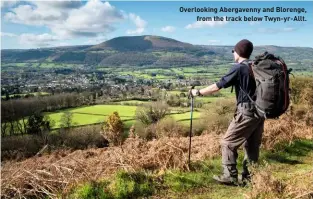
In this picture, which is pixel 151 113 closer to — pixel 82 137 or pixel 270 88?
pixel 82 137

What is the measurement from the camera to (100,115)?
65.3 metres

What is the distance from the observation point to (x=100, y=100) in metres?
82.8

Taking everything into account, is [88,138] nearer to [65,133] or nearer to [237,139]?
[65,133]

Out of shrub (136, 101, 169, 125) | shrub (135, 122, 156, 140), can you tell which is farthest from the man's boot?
shrub (136, 101, 169, 125)

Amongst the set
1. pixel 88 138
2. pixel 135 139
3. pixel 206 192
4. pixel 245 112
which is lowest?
pixel 88 138

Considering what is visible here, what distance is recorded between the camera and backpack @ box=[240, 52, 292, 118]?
5.47 m

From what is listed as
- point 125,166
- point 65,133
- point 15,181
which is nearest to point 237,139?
point 125,166

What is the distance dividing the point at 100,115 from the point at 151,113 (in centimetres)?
1001

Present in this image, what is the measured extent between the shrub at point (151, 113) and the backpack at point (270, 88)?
54501 mm

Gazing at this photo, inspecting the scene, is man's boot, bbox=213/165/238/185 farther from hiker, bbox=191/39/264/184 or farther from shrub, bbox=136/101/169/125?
shrub, bbox=136/101/169/125

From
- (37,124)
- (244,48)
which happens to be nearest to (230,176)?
(244,48)

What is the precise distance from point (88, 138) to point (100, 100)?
1359 inches

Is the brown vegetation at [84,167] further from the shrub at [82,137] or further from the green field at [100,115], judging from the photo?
the green field at [100,115]

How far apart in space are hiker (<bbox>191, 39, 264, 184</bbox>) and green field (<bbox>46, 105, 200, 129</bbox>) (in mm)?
47751
